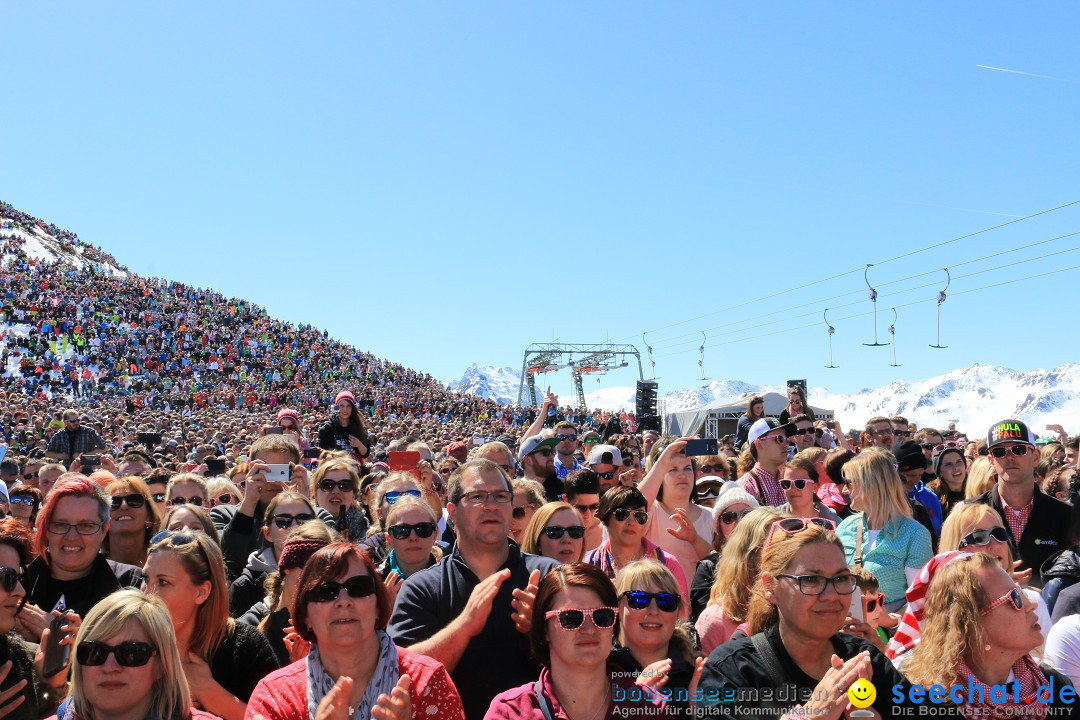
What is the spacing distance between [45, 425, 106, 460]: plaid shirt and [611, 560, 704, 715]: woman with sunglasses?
9468 millimetres

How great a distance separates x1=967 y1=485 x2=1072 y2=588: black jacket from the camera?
18.2 ft

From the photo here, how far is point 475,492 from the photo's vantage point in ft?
13.0

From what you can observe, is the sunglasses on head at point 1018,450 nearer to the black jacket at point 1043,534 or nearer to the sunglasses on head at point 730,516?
the black jacket at point 1043,534

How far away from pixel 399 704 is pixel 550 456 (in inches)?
203

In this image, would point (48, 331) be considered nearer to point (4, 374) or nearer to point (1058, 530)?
point (4, 374)

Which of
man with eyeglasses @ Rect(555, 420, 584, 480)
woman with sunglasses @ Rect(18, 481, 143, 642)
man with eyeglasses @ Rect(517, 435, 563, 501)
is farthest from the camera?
man with eyeglasses @ Rect(555, 420, 584, 480)

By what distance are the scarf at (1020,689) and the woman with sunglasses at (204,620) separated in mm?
2556

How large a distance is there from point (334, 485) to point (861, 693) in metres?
3.87

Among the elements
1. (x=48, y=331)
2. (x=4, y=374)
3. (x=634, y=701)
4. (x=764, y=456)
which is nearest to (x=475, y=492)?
(x=634, y=701)

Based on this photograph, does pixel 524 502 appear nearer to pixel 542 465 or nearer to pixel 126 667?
pixel 542 465

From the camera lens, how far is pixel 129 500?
494 centimetres

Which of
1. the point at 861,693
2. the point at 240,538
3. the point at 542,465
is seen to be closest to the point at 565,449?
the point at 542,465

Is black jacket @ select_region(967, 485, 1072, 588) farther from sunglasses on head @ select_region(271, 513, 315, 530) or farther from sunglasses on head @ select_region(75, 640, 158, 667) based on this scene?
sunglasses on head @ select_region(75, 640, 158, 667)

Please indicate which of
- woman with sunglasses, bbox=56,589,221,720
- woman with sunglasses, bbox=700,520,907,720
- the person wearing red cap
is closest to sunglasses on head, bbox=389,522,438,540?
woman with sunglasses, bbox=56,589,221,720
